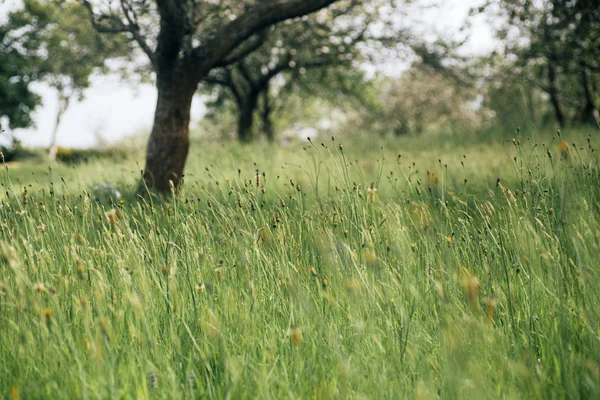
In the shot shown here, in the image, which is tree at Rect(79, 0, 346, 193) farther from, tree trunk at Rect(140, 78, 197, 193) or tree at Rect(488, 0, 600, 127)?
tree at Rect(488, 0, 600, 127)

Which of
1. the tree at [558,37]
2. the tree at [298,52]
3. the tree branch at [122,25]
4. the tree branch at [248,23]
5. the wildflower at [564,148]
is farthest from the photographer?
the tree at [298,52]

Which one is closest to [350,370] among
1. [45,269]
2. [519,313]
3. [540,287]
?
[519,313]

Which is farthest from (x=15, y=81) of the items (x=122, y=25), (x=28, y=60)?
(x=122, y=25)

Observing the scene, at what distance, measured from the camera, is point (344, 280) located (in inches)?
106

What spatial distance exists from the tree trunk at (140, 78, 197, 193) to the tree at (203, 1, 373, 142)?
16.7 ft

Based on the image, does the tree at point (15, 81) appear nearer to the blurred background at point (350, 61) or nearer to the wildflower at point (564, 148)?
the blurred background at point (350, 61)

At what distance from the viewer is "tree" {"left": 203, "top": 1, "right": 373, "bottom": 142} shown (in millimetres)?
14492

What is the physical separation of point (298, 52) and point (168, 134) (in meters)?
9.44

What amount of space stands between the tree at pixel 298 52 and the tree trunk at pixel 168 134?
16.7ft

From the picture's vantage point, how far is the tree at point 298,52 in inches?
571

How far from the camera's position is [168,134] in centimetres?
762

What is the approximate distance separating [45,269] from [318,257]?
1.64 metres

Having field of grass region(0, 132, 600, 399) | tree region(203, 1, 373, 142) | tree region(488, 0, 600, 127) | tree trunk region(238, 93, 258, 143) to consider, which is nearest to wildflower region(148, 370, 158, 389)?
field of grass region(0, 132, 600, 399)

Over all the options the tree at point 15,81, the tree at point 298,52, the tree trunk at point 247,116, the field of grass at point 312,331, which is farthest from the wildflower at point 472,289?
the tree at point 15,81
